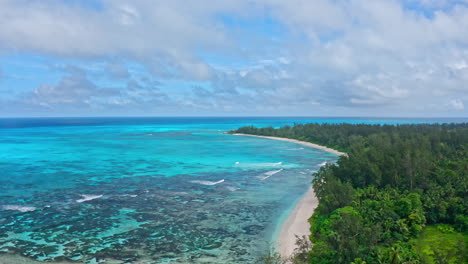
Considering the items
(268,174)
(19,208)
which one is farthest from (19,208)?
(268,174)

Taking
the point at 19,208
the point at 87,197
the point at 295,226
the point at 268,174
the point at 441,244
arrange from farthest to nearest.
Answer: the point at 268,174 → the point at 87,197 → the point at 19,208 → the point at 295,226 → the point at 441,244

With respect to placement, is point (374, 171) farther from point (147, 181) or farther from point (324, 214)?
point (147, 181)

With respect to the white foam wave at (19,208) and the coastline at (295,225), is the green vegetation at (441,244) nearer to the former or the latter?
the coastline at (295,225)

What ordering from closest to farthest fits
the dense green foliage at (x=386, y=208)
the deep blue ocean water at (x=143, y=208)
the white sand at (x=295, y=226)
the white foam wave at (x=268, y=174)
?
the dense green foliage at (x=386, y=208) → the deep blue ocean water at (x=143, y=208) → the white sand at (x=295, y=226) → the white foam wave at (x=268, y=174)

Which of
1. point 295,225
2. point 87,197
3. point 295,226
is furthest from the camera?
point 87,197

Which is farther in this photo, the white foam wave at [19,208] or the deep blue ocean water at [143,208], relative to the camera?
the white foam wave at [19,208]

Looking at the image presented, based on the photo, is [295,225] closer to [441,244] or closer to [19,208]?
[441,244]

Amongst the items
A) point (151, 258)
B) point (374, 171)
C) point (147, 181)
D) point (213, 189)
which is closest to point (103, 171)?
point (147, 181)

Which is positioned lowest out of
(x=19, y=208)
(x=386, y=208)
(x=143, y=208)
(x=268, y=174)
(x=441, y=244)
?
(x=19, y=208)

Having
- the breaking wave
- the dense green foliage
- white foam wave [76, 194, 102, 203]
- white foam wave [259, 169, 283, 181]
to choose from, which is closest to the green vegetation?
the dense green foliage

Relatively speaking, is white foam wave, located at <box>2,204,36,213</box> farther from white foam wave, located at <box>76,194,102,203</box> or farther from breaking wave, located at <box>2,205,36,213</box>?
white foam wave, located at <box>76,194,102,203</box>

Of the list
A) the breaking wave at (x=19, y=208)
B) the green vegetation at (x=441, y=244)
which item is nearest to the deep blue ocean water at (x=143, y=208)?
the breaking wave at (x=19, y=208)
